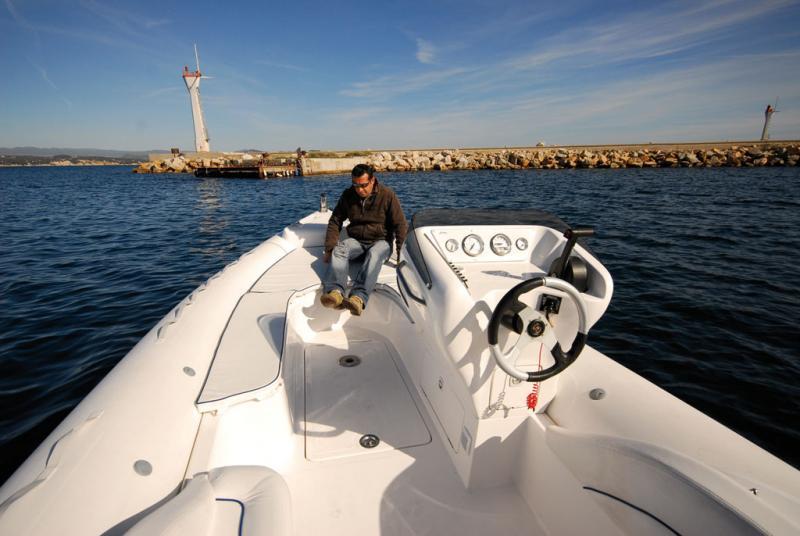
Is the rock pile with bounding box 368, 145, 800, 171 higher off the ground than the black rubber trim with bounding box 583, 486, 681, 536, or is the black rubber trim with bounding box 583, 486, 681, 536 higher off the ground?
the rock pile with bounding box 368, 145, 800, 171

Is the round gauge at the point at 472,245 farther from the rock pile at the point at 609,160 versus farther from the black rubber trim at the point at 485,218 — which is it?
the rock pile at the point at 609,160

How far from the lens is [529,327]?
148 centimetres

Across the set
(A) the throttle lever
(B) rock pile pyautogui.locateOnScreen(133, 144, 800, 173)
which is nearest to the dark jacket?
(A) the throttle lever

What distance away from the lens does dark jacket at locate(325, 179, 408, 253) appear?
342cm

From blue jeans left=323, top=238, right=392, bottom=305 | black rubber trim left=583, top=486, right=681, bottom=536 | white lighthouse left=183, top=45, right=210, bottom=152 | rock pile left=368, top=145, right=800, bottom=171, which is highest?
white lighthouse left=183, top=45, right=210, bottom=152

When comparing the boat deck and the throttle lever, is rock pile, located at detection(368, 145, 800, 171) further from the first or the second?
the boat deck

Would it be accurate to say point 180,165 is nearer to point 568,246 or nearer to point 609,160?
point 609,160

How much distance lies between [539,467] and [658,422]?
59cm

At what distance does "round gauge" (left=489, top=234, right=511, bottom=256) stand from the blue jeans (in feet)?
4.05

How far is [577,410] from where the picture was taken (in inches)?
68.1

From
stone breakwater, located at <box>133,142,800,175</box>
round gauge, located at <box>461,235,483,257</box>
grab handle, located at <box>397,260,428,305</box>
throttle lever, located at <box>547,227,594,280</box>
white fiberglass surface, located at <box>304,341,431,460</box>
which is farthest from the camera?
stone breakwater, located at <box>133,142,800,175</box>

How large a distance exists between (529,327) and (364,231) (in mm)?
2249

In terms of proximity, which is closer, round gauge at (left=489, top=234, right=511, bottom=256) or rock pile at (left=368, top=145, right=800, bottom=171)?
round gauge at (left=489, top=234, right=511, bottom=256)

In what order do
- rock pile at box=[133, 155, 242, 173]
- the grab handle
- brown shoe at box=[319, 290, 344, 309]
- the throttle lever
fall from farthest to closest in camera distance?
rock pile at box=[133, 155, 242, 173] < brown shoe at box=[319, 290, 344, 309] < the grab handle < the throttle lever
